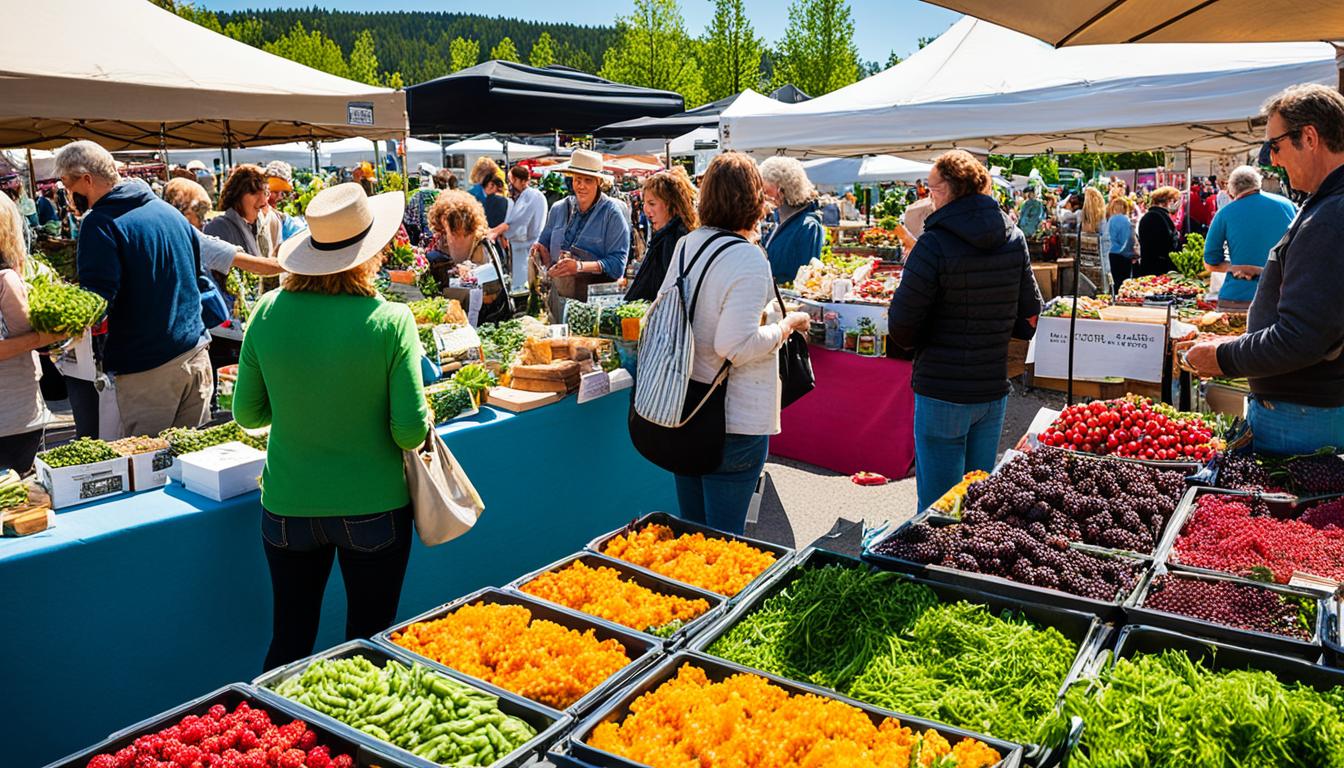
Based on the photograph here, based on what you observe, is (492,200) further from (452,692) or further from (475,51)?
(475,51)

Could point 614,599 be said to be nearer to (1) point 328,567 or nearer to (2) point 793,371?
(1) point 328,567

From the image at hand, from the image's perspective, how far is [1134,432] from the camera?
3.88m

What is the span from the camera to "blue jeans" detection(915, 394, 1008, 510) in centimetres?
421

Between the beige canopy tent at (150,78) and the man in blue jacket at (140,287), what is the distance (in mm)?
612

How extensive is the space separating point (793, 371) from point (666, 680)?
2026 millimetres

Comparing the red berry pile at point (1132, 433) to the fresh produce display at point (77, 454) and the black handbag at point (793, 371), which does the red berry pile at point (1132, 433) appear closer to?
the black handbag at point (793, 371)

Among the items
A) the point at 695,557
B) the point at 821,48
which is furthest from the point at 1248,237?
the point at 821,48

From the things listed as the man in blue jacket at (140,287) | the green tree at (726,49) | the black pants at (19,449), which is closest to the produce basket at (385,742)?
the black pants at (19,449)

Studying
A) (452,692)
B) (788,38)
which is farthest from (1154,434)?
(788,38)

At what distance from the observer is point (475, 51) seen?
1731 inches

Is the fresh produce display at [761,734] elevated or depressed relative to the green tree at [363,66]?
depressed

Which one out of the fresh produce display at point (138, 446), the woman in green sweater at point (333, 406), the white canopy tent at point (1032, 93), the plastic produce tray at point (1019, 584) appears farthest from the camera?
the white canopy tent at point (1032, 93)

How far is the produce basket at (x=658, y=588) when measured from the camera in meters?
2.58

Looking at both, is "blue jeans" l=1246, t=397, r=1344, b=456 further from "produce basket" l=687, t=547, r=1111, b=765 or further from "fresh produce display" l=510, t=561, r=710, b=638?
"fresh produce display" l=510, t=561, r=710, b=638
